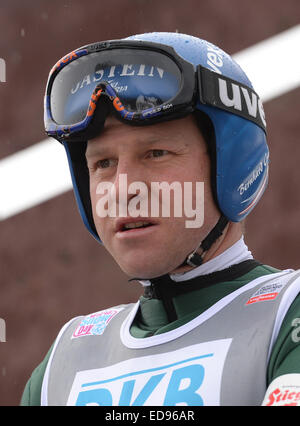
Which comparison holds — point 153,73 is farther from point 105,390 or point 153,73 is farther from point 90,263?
point 90,263

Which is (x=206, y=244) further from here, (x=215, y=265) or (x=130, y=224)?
(x=130, y=224)

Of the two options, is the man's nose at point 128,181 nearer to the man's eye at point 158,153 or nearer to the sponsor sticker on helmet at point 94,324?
the man's eye at point 158,153

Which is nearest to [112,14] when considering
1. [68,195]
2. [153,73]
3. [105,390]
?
[68,195]

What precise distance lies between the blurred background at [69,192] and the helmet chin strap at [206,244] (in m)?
2.21

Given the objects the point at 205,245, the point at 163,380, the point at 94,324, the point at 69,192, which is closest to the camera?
the point at 163,380

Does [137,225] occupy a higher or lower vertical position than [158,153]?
lower

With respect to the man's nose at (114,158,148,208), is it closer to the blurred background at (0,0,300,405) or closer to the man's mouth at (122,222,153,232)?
the man's mouth at (122,222,153,232)

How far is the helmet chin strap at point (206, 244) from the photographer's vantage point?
1.78 m

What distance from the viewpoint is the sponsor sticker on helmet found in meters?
2.01

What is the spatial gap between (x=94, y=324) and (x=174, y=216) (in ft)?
1.53

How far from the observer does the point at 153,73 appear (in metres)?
1.78

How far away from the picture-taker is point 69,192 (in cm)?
428

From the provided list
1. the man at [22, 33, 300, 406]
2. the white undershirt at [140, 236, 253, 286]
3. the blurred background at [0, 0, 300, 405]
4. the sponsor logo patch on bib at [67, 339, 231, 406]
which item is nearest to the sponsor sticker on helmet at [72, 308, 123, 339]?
the man at [22, 33, 300, 406]

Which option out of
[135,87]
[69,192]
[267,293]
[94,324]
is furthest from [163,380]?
[69,192]
